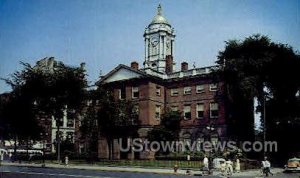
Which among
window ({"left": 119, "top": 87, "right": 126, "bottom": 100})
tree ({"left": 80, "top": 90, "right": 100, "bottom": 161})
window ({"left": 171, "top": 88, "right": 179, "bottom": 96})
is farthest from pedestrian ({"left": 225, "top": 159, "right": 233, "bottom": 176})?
window ({"left": 119, "top": 87, "right": 126, "bottom": 100})

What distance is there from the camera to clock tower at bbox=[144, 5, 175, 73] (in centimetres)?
5697

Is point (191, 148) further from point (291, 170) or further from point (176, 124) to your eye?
point (291, 170)

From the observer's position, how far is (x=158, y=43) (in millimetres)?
57781

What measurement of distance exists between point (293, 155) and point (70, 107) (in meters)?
22.6

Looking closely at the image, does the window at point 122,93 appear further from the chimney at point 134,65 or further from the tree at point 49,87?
the tree at point 49,87

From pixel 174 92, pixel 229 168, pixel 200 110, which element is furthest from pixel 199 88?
pixel 229 168

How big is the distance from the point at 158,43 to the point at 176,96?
47.0 ft

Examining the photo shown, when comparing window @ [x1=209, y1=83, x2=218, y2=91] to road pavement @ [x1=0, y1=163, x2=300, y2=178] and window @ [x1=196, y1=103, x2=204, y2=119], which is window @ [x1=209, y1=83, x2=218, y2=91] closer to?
window @ [x1=196, y1=103, x2=204, y2=119]

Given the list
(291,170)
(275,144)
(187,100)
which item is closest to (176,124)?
(187,100)

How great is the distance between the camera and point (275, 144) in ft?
130

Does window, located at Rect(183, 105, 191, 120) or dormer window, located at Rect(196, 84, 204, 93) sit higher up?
dormer window, located at Rect(196, 84, 204, 93)

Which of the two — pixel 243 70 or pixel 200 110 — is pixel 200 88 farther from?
pixel 243 70

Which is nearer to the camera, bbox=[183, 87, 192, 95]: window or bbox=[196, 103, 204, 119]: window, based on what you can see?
bbox=[196, 103, 204, 119]: window

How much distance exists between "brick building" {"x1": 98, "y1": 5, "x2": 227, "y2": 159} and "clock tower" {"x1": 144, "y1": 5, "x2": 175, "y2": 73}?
8.53 m
